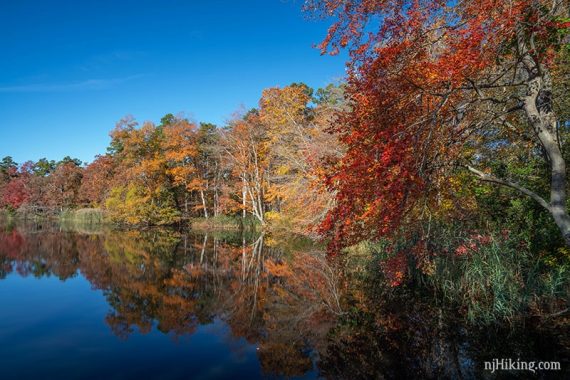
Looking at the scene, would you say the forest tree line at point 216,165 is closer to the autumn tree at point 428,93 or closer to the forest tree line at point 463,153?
the forest tree line at point 463,153

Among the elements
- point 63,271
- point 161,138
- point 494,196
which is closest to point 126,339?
point 63,271

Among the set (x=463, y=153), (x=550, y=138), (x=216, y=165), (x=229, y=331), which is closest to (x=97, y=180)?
(x=216, y=165)

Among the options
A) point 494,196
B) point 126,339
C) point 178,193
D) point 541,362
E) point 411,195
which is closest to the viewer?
point 541,362

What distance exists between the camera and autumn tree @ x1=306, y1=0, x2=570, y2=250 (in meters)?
5.13

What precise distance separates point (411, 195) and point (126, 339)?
20.7 ft

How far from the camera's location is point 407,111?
249 inches

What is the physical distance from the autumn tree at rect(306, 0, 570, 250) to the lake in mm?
2126

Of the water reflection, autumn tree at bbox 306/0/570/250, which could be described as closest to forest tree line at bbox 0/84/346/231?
the water reflection

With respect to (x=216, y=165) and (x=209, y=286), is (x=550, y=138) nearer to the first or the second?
(x=209, y=286)

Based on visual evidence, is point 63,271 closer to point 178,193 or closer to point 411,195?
point 411,195

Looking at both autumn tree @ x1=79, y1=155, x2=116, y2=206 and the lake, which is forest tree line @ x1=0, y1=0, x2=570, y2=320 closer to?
the lake

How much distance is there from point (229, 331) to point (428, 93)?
6138mm

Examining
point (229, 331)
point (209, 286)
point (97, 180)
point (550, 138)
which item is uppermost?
point (97, 180)

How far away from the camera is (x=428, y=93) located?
5473 mm
